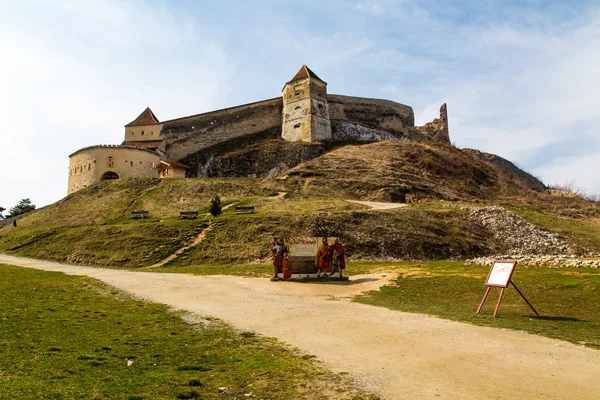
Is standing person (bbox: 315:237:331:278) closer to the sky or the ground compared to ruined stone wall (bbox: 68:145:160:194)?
closer to the ground

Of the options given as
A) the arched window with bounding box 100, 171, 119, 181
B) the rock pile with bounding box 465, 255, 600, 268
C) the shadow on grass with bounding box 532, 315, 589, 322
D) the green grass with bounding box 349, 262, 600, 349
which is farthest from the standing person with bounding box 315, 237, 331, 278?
the arched window with bounding box 100, 171, 119, 181

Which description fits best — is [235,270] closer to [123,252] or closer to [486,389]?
[123,252]

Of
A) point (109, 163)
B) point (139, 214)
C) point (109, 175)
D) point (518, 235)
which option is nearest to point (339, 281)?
point (518, 235)

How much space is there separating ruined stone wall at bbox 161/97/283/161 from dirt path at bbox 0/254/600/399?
151ft

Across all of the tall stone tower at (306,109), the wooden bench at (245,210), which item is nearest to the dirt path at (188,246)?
the wooden bench at (245,210)

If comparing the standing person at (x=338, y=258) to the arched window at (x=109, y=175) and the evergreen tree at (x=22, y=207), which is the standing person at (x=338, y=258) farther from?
the evergreen tree at (x=22, y=207)

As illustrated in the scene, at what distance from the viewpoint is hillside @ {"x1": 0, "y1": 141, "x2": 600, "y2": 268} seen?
26375mm

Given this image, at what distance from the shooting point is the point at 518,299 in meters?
12.8

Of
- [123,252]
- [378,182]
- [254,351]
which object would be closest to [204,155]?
[378,182]

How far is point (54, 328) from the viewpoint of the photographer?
9.01 meters

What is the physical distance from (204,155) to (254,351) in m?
51.8

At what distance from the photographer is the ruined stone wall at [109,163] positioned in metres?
51.1

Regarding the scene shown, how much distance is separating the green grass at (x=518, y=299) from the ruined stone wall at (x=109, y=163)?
40.5 metres

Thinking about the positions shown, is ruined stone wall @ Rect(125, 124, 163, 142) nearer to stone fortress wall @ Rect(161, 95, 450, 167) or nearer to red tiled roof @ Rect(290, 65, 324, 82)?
stone fortress wall @ Rect(161, 95, 450, 167)
